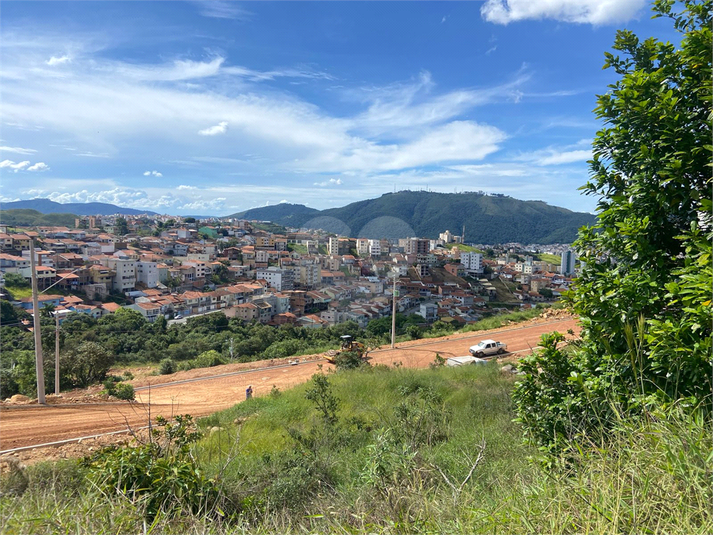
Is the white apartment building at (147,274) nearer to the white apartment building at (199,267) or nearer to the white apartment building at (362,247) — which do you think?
the white apartment building at (199,267)

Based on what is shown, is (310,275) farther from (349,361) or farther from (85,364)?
(349,361)

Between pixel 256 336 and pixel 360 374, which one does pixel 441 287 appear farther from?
pixel 360 374

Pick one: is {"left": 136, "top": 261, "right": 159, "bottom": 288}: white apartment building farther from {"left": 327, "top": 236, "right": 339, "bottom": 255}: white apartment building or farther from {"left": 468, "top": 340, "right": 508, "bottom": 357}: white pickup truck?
{"left": 468, "top": 340, "right": 508, "bottom": 357}: white pickup truck

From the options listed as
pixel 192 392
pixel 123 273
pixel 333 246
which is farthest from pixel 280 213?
pixel 192 392

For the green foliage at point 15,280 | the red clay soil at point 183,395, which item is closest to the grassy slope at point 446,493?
→ the red clay soil at point 183,395

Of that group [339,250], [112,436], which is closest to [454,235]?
[339,250]
